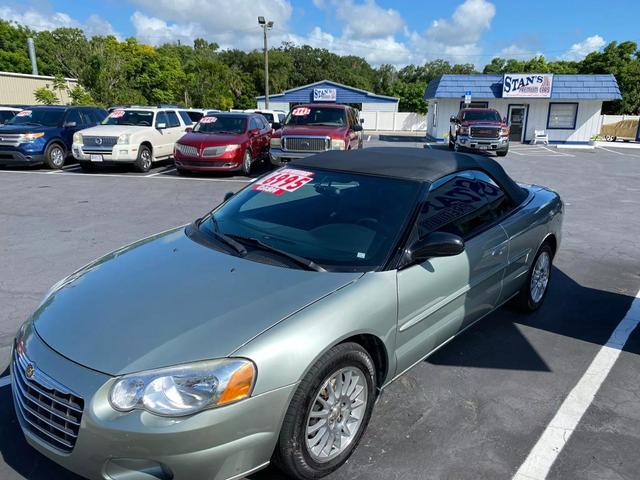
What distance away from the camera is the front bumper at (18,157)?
509 inches

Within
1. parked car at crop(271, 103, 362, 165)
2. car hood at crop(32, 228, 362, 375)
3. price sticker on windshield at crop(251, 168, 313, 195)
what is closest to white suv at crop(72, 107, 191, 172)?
parked car at crop(271, 103, 362, 165)

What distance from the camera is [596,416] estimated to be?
3.08 metres

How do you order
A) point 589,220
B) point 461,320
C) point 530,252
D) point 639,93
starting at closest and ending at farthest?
point 461,320
point 530,252
point 589,220
point 639,93

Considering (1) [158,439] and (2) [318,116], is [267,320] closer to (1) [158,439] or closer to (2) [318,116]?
(1) [158,439]

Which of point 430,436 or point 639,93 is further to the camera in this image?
A: point 639,93

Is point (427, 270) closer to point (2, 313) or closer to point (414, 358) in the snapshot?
point (414, 358)

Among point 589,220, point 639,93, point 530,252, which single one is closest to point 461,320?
point 530,252

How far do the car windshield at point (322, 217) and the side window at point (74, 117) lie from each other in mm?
12741

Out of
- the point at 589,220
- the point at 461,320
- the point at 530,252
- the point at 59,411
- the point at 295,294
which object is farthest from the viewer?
the point at 589,220

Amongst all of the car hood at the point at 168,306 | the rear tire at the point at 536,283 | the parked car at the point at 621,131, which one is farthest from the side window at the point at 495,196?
the parked car at the point at 621,131

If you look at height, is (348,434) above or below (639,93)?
below

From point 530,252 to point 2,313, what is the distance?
4.73 metres

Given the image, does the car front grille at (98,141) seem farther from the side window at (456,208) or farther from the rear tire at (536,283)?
the rear tire at (536,283)

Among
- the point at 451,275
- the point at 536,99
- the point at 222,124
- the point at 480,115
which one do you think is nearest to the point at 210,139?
the point at 222,124
